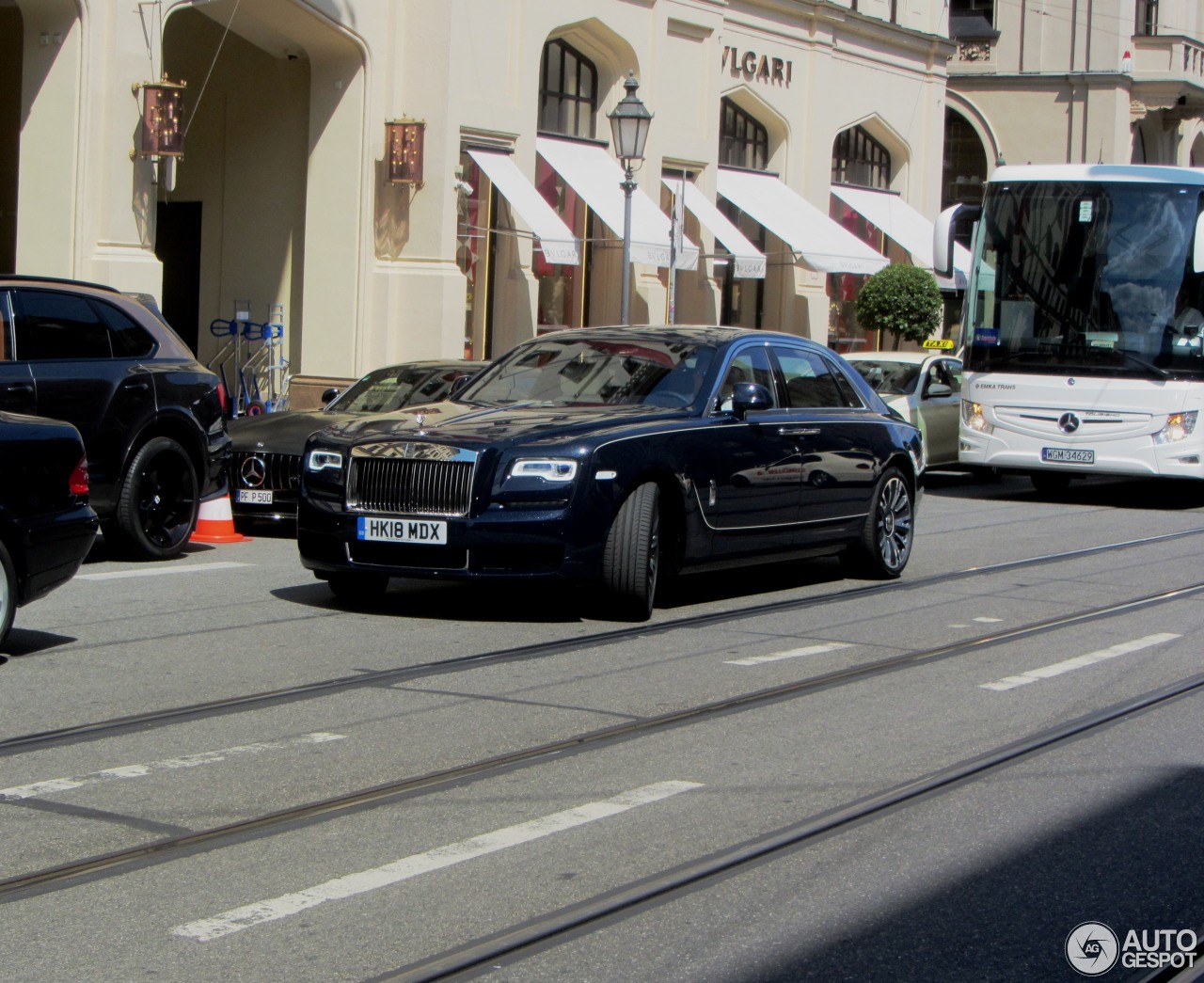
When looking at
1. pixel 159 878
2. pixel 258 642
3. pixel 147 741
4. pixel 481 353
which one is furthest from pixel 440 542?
pixel 481 353

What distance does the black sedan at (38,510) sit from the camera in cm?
766

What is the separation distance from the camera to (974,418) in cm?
1877

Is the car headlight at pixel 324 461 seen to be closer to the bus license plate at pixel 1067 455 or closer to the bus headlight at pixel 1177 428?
the bus license plate at pixel 1067 455

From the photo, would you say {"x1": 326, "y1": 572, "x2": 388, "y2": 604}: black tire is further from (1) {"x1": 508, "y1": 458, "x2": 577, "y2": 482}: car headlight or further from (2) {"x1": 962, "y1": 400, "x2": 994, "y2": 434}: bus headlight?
(2) {"x1": 962, "y1": 400, "x2": 994, "y2": 434}: bus headlight

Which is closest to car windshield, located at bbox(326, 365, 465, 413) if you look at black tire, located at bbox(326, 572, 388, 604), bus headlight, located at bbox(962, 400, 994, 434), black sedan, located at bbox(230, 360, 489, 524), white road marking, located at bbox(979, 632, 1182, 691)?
black sedan, located at bbox(230, 360, 489, 524)

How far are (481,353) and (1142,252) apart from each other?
1077 centimetres

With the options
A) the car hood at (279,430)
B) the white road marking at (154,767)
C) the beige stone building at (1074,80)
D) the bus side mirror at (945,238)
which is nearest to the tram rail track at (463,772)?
the white road marking at (154,767)

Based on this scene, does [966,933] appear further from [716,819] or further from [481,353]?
[481,353]

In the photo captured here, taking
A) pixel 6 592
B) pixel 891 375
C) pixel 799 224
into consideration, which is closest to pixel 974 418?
pixel 891 375

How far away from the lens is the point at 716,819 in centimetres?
545

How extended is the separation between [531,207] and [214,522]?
12634 millimetres

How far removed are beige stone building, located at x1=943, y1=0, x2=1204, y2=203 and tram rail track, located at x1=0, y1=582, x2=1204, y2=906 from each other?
124ft

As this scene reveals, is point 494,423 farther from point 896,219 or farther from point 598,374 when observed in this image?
point 896,219

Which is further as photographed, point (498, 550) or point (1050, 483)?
point (1050, 483)
